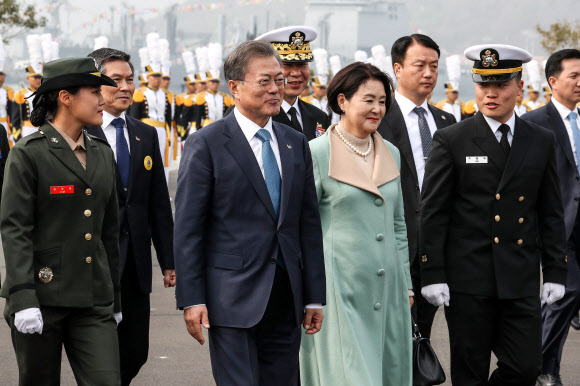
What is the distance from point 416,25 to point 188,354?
15609cm

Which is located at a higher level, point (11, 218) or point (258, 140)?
point (258, 140)

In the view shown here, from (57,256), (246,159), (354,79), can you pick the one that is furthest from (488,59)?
(57,256)

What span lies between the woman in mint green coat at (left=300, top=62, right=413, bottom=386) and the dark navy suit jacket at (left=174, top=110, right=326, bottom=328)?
588 millimetres

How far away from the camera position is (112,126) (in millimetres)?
5539

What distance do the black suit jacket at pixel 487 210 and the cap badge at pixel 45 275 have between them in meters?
1.77

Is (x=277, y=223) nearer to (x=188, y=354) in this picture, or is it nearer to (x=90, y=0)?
(x=188, y=354)

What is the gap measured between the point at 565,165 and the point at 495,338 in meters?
1.63

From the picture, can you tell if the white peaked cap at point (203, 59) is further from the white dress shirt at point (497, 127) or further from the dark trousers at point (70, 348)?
the dark trousers at point (70, 348)

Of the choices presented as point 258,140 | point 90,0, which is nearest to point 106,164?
point 258,140

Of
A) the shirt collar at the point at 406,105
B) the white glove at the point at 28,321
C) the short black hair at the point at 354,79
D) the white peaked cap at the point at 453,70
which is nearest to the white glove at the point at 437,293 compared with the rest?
the short black hair at the point at 354,79

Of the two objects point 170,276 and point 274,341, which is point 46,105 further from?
point 274,341

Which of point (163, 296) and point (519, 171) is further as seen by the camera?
point (163, 296)

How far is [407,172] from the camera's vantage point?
6.04m

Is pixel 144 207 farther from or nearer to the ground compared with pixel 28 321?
farther from the ground
